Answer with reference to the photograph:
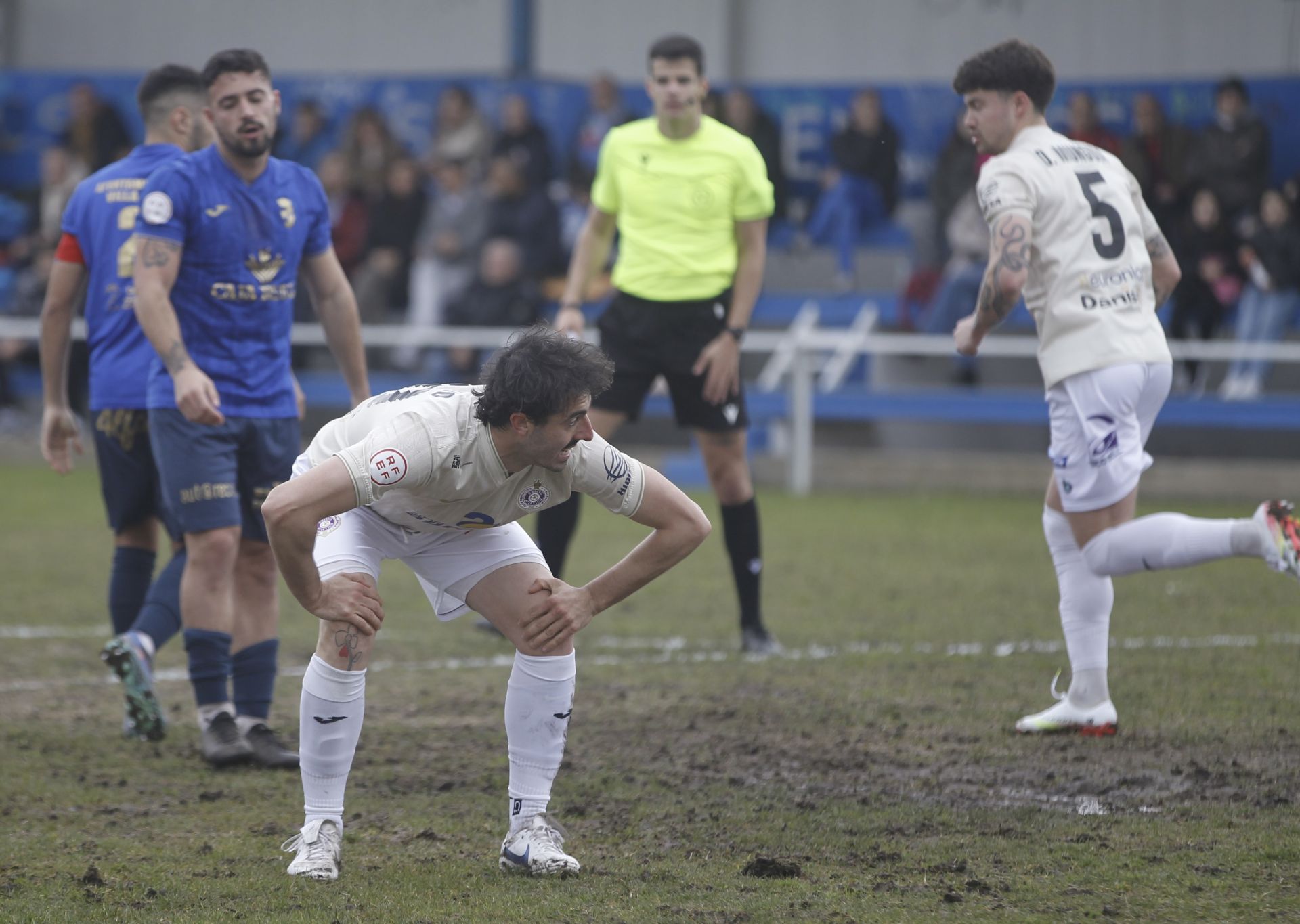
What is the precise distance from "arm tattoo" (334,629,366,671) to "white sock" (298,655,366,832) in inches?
1.7

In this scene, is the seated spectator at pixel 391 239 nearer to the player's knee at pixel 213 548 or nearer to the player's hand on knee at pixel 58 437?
the player's hand on knee at pixel 58 437

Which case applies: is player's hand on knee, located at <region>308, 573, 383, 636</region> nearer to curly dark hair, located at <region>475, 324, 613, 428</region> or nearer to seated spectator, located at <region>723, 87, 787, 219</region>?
curly dark hair, located at <region>475, 324, 613, 428</region>

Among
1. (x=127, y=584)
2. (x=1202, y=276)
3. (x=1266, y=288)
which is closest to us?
(x=127, y=584)

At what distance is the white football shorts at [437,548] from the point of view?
4.24m

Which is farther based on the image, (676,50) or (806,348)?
(806,348)

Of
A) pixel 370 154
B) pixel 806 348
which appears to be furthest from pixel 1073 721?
pixel 370 154

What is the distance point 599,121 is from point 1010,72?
11978 millimetres

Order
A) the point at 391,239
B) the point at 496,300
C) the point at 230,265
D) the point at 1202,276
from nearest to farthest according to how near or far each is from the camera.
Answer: the point at 230,265
the point at 1202,276
the point at 496,300
the point at 391,239

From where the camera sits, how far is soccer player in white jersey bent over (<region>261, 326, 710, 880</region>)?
383 cm

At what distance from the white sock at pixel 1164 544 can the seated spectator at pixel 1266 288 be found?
30.2 ft

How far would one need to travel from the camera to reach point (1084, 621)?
5484 millimetres

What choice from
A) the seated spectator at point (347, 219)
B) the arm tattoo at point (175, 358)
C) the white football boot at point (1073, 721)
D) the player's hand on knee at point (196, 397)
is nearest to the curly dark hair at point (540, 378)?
the player's hand on knee at point (196, 397)

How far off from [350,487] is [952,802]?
2035 millimetres

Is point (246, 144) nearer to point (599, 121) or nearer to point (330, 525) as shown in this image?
point (330, 525)
